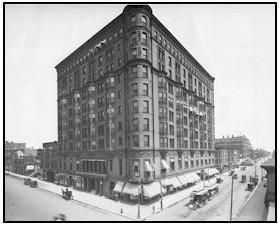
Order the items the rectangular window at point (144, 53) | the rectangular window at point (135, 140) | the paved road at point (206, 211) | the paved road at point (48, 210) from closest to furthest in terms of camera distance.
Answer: the paved road at point (206, 211) < the paved road at point (48, 210) < the rectangular window at point (135, 140) < the rectangular window at point (144, 53)

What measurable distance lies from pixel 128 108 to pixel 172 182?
16.2 meters

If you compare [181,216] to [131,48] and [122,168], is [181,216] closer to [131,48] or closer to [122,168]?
[122,168]

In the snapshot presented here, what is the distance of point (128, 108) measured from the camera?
4103 cm

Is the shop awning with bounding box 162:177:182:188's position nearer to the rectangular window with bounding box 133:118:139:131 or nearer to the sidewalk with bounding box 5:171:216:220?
the sidewalk with bounding box 5:171:216:220

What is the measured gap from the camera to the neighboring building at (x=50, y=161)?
64.4 m

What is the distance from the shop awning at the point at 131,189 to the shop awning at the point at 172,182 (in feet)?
20.5

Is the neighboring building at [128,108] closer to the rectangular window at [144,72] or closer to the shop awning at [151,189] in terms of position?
the rectangular window at [144,72]

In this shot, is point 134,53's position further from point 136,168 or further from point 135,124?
point 136,168

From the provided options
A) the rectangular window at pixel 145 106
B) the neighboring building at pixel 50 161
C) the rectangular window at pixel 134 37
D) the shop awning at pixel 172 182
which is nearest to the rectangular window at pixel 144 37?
the rectangular window at pixel 134 37

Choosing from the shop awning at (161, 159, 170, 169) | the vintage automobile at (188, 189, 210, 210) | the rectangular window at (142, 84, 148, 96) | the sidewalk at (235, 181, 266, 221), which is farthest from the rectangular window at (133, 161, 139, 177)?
the sidewalk at (235, 181, 266, 221)

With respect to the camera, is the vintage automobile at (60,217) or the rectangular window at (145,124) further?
the rectangular window at (145,124)

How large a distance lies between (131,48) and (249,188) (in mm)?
35241

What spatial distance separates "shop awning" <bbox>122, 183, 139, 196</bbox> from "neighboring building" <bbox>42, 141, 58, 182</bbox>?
31.6 meters

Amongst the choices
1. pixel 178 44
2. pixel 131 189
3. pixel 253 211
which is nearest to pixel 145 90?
pixel 131 189
